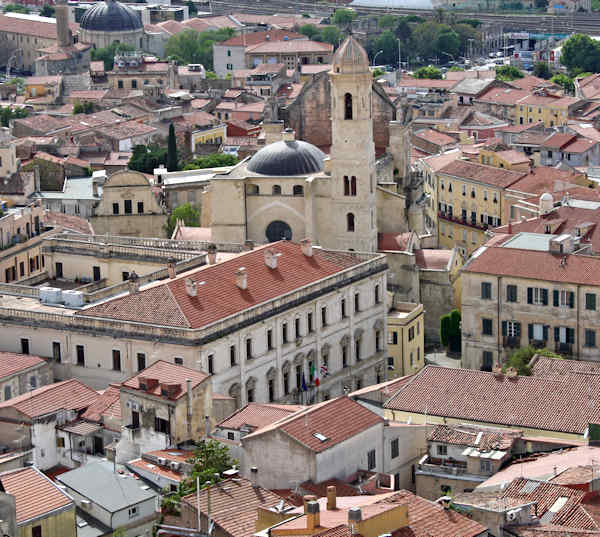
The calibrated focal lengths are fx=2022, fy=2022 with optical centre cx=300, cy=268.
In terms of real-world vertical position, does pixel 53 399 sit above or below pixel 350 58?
below

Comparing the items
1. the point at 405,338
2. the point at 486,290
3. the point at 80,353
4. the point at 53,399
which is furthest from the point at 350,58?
the point at 53,399

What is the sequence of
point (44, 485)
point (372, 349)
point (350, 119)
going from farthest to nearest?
point (350, 119), point (372, 349), point (44, 485)

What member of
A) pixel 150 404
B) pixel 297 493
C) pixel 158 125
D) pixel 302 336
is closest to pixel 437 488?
pixel 297 493

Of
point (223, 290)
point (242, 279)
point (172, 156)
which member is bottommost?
point (172, 156)

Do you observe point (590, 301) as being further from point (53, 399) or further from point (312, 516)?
point (312, 516)

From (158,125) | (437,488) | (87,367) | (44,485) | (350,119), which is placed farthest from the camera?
(158,125)

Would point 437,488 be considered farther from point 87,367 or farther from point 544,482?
point 87,367

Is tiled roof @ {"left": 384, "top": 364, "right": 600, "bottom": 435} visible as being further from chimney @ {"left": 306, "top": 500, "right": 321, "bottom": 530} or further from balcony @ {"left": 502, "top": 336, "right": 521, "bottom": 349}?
chimney @ {"left": 306, "top": 500, "right": 321, "bottom": 530}

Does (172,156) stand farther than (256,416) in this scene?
Yes
